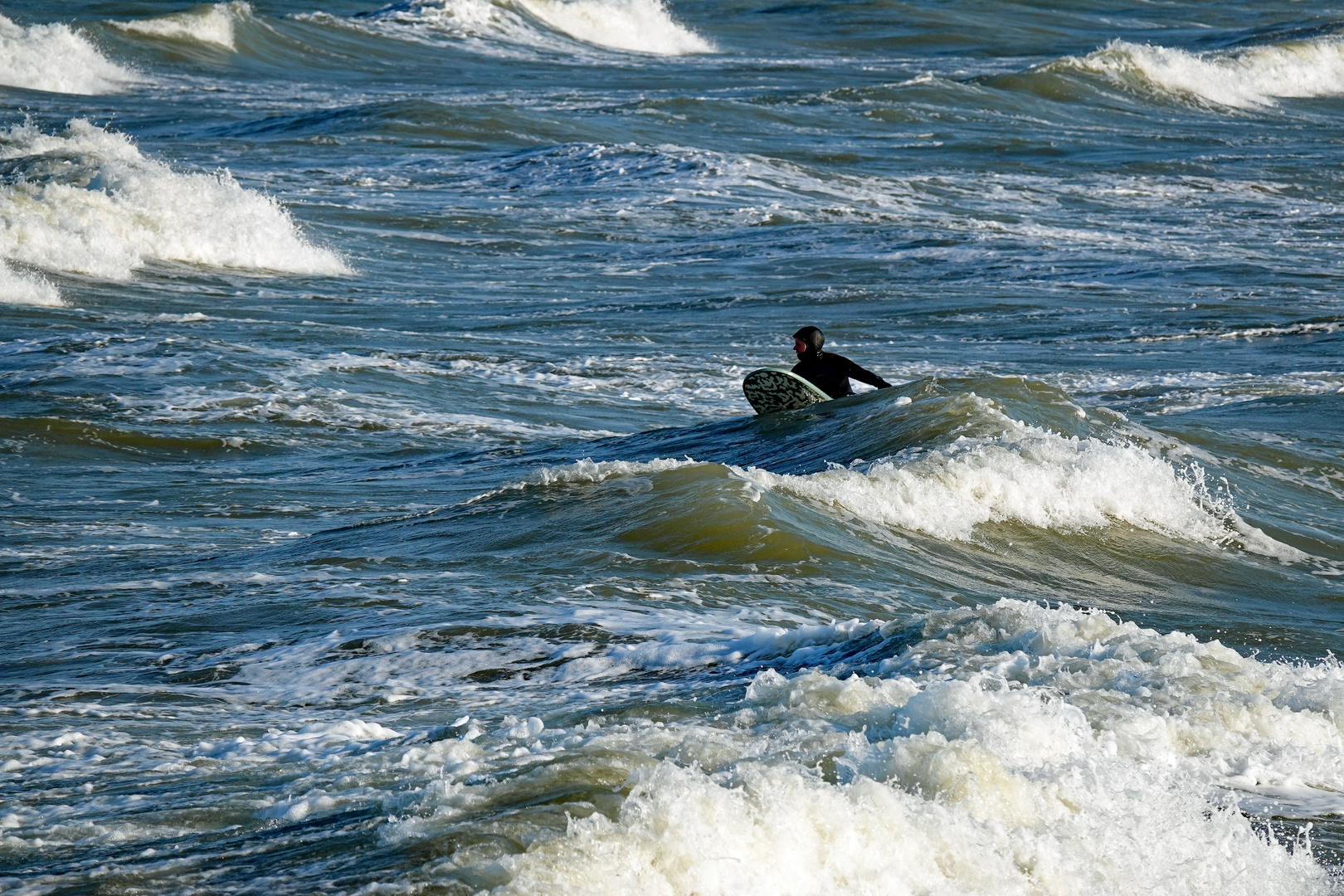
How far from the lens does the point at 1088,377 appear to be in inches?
595

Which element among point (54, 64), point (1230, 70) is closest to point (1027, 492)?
point (54, 64)

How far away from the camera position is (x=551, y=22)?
50969 millimetres

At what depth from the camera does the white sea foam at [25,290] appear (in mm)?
16391

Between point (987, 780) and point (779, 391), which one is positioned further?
point (779, 391)

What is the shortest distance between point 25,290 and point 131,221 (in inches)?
134

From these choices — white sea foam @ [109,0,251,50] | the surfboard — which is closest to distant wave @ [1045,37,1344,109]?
white sea foam @ [109,0,251,50]

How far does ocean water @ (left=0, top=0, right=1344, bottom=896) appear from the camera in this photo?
4.52m

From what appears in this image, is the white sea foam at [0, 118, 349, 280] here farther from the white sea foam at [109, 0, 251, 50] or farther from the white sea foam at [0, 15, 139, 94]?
the white sea foam at [109, 0, 251, 50]

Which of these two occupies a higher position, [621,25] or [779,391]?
[621,25]

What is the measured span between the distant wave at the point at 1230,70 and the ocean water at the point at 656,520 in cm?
1198

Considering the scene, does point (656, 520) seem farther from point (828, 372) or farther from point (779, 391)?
point (828, 372)

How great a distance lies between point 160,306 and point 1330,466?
11.4 m

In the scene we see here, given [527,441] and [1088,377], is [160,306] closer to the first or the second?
[527,441]

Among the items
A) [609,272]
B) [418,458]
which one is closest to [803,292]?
[609,272]
